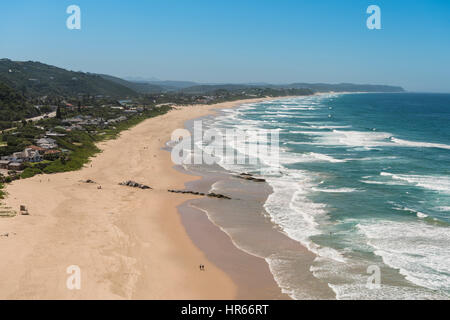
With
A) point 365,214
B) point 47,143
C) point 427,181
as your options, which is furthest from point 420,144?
point 47,143

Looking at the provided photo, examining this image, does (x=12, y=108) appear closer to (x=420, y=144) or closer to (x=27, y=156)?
(x=27, y=156)

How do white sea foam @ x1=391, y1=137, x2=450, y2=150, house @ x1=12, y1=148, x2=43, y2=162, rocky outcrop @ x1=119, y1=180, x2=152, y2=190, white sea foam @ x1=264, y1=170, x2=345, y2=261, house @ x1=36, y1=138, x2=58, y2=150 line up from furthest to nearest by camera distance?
white sea foam @ x1=391, y1=137, x2=450, y2=150, house @ x1=36, y1=138, x2=58, y2=150, house @ x1=12, y1=148, x2=43, y2=162, rocky outcrop @ x1=119, y1=180, x2=152, y2=190, white sea foam @ x1=264, y1=170, x2=345, y2=261

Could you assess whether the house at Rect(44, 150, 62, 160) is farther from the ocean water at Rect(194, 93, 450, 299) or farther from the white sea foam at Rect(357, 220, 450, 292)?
the white sea foam at Rect(357, 220, 450, 292)

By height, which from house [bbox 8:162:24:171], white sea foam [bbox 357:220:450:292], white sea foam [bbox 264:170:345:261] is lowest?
white sea foam [bbox 357:220:450:292]

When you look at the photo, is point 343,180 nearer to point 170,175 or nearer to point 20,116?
point 170,175

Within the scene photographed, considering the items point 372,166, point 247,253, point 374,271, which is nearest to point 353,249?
point 374,271
